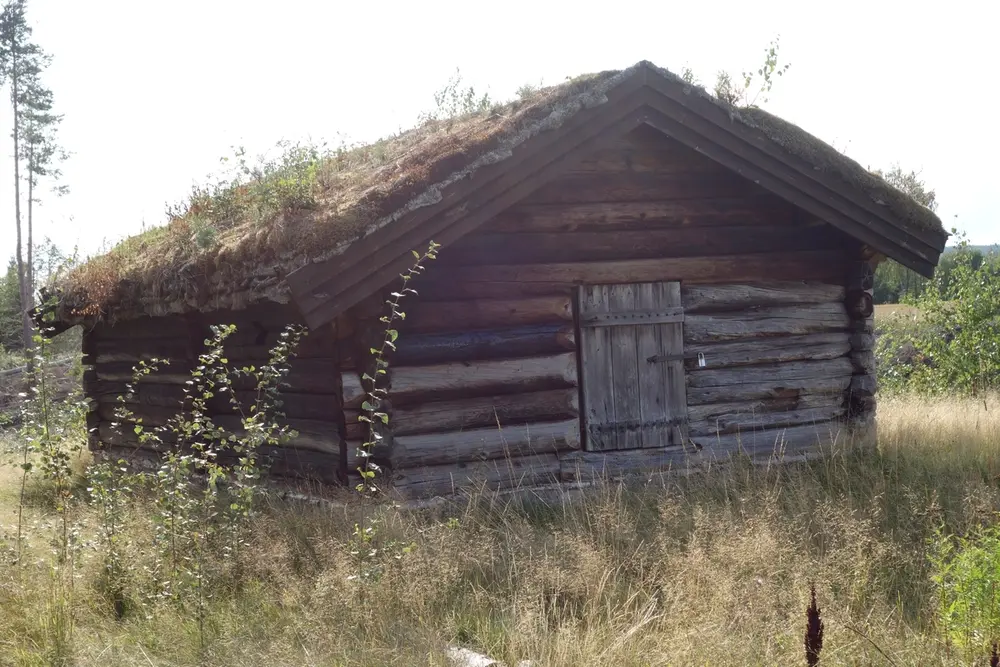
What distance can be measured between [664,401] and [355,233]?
3184 mm

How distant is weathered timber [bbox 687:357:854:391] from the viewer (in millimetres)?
7684

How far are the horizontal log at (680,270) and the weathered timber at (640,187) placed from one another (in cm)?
57

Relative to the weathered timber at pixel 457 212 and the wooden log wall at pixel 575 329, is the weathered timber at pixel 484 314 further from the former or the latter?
the weathered timber at pixel 457 212

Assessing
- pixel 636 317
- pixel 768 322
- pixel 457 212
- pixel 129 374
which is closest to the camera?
pixel 457 212

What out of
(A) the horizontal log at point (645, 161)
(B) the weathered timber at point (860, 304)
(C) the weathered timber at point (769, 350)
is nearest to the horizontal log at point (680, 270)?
→ (B) the weathered timber at point (860, 304)

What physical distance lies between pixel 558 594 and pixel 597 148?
3.81 metres

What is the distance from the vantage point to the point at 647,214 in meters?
7.48

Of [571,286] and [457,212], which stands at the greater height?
[457,212]

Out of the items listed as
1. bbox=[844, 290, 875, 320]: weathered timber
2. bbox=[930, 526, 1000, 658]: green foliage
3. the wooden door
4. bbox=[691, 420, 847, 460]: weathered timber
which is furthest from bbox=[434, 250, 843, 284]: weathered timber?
bbox=[930, 526, 1000, 658]: green foliage

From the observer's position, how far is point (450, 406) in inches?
268

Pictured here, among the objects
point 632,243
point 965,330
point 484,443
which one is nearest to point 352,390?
point 484,443

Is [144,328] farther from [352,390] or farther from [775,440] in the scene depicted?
[775,440]

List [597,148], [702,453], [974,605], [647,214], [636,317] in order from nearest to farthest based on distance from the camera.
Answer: [974,605]
[597,148]
[636,317]
[647,214]
[702,453]

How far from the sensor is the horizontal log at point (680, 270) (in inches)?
276
